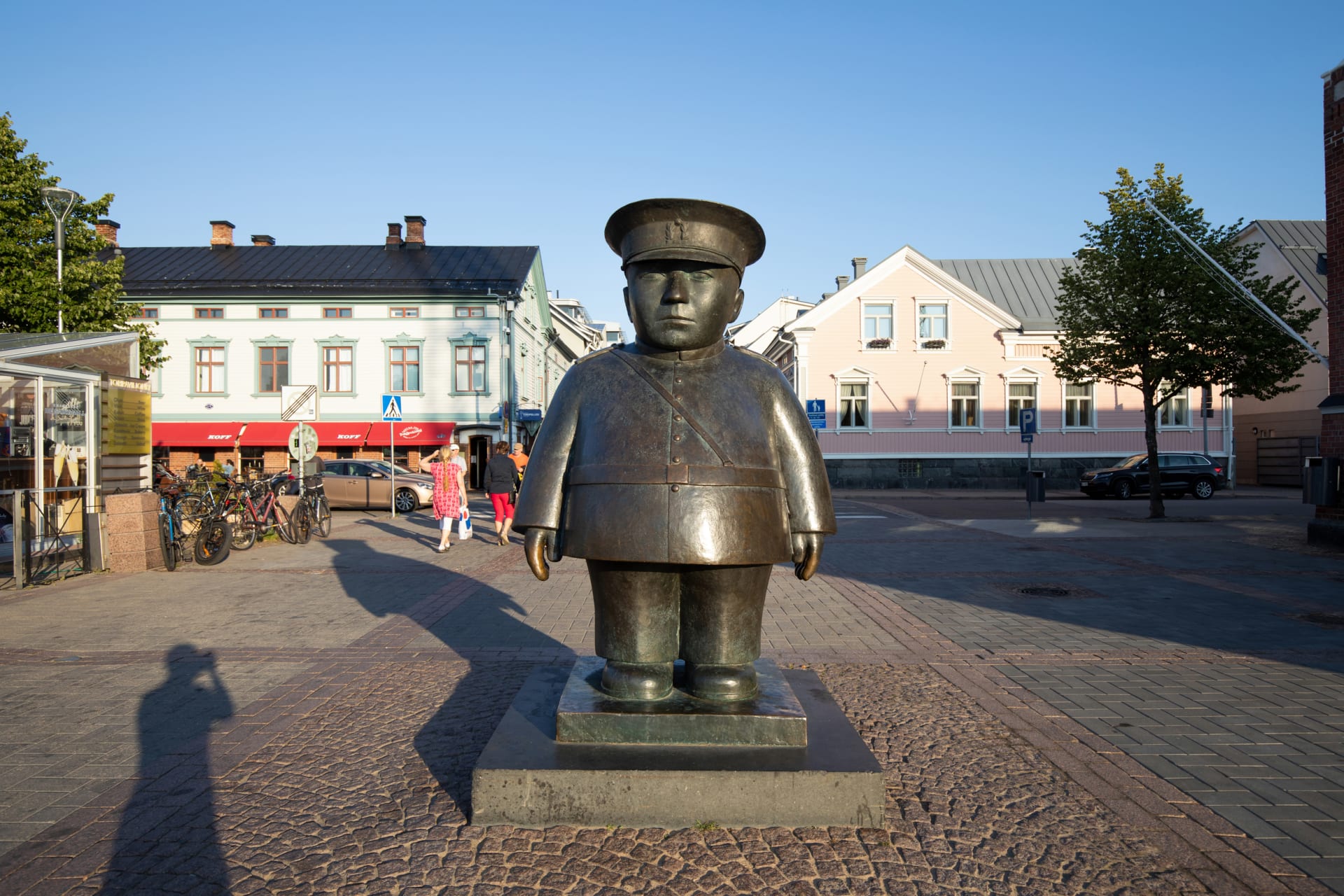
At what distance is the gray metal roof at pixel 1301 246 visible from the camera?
31.2 meters

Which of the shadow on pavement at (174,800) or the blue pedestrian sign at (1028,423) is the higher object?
the blue pedestrian sign at (1028,423)

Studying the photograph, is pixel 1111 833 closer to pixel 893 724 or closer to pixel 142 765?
pixel 893 724

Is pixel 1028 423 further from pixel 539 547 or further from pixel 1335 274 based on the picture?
pixel 539 547

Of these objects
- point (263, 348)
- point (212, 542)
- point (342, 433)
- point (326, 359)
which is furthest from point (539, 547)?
point (263, 348)

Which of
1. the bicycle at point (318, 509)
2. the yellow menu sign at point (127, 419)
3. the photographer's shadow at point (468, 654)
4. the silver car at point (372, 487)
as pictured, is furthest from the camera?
the silver car at point (372, 487)

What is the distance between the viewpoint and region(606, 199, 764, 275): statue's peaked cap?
325 centimetres

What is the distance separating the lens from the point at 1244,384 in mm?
17047

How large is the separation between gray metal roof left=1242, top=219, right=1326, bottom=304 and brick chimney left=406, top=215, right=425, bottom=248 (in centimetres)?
3262

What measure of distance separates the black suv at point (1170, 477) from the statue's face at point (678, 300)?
85.4ft

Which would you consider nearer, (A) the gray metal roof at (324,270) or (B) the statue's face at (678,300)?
(B) the statue's face at (678,300)

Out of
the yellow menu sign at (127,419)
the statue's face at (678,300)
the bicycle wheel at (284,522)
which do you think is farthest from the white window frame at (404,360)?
the statue's face at (678,300)

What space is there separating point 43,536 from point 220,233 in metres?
28.1

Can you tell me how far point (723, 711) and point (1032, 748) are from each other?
1710mm

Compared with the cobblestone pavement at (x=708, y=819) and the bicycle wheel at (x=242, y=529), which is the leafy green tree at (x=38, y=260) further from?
the cobblestone pavement at (x=708, y=819)
